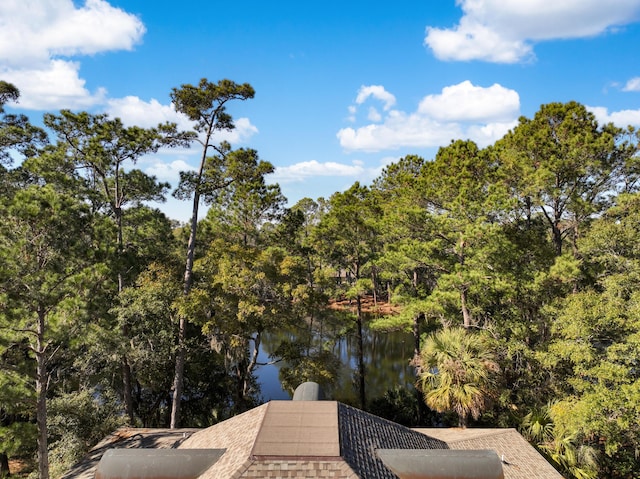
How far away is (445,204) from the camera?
17.5 meters

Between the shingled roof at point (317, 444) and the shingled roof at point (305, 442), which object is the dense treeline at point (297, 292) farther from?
the shingled roof at point (305, 442)

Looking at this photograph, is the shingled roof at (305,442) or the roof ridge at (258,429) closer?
the shingled roof at (305,442)

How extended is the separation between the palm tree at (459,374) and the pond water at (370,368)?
6609 millimetres

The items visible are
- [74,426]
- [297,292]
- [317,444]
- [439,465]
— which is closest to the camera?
[317,444]

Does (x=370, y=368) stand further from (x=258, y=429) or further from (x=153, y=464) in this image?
(x=153, y=464)

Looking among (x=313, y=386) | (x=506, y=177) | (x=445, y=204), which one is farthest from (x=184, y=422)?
(x=506, y=177)

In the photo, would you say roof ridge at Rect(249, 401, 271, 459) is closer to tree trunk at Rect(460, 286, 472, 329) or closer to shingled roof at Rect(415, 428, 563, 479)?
shingled roof at Rect(415, 428, 563, 479)

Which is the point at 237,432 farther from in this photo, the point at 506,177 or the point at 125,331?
the point at 506,177

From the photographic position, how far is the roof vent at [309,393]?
34.1 feet

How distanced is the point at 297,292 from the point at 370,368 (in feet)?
48.6

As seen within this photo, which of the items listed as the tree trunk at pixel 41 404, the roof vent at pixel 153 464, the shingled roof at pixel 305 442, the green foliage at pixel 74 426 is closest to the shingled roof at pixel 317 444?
the shingled roof at pixel 305 442

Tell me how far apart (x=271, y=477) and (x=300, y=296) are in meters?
8.88

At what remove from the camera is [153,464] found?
797 centimetres

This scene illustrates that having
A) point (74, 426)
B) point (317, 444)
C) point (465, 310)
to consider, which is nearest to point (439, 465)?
point (317, 444)
